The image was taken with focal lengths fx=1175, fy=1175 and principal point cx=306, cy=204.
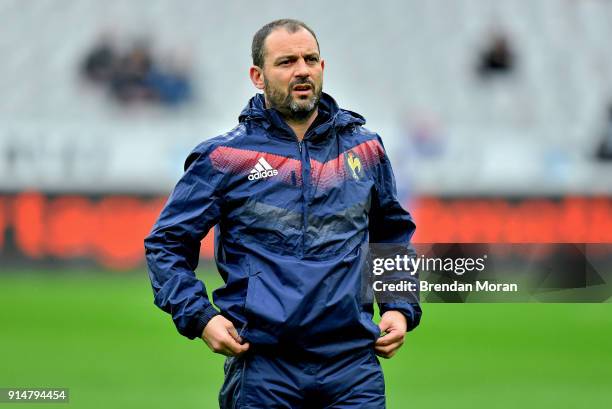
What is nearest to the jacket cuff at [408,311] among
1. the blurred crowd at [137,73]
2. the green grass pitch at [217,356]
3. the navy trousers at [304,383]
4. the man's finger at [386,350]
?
the man's finger at [386,350]

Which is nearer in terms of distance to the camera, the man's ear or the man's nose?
the man's nose

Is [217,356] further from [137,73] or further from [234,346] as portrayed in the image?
[137,73]

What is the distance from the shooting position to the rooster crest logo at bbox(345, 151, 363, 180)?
3.80m

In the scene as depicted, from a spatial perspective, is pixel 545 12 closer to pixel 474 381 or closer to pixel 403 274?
pixel 474 381

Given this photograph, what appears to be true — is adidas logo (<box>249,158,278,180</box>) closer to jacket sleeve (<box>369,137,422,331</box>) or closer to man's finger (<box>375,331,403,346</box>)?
jacket sleeve (<box>369,137,422,331</box>)

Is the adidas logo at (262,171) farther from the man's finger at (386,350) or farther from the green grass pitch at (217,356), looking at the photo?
the green grass pitch at (217,356)

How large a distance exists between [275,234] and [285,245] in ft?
0.16

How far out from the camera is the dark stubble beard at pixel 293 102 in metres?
3.78

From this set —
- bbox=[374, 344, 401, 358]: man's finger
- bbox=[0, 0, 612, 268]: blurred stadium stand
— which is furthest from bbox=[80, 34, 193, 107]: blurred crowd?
bbox=[374, 344, 401, 358]: man's finger

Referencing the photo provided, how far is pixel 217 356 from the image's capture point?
1054cm

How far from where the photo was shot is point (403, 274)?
3.92m

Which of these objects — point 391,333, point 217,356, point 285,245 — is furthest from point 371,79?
point 285,245

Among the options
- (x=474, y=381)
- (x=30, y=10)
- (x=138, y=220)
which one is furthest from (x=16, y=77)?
(x=474, y=381)

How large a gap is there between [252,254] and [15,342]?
7.74 meters
